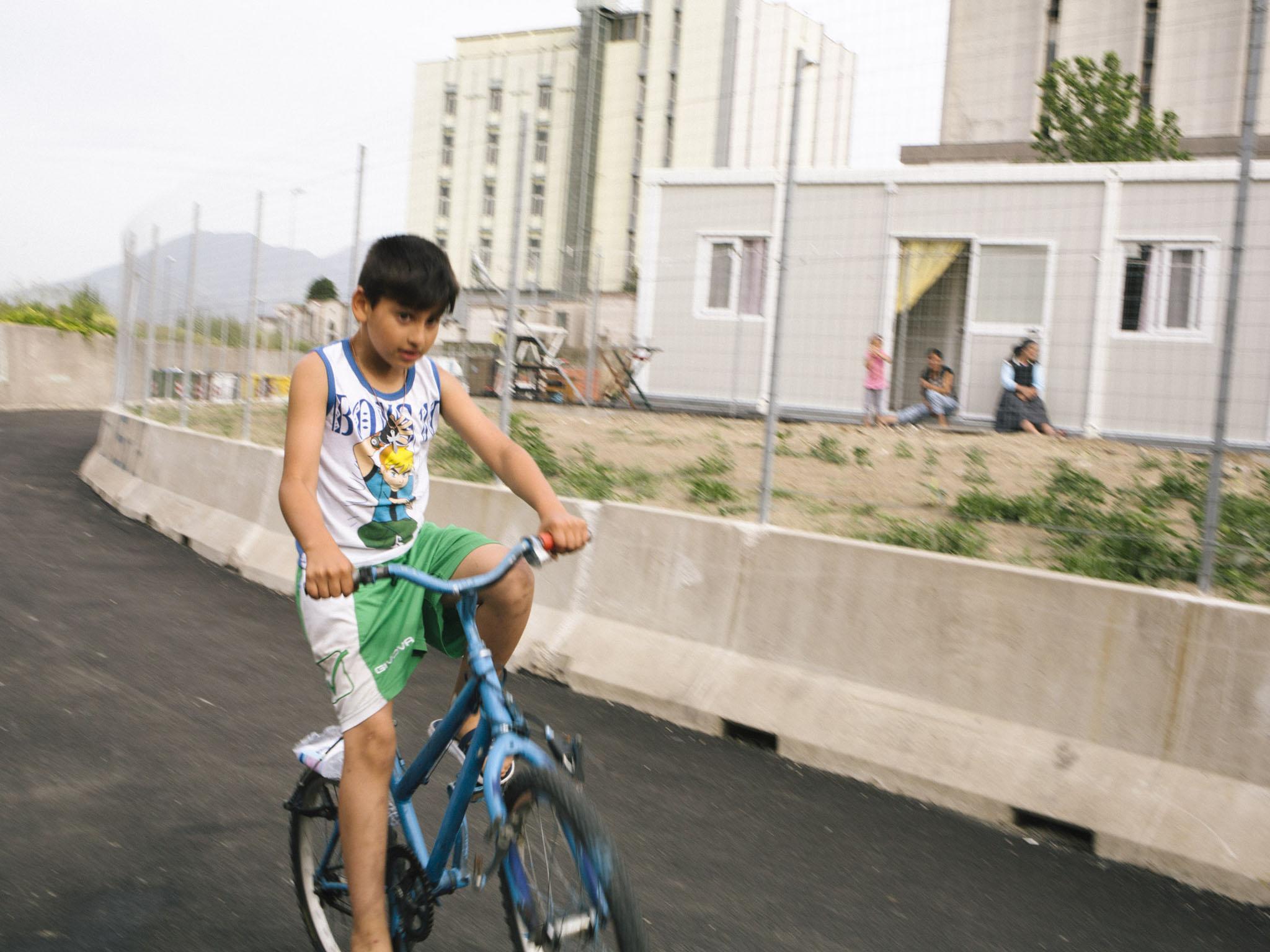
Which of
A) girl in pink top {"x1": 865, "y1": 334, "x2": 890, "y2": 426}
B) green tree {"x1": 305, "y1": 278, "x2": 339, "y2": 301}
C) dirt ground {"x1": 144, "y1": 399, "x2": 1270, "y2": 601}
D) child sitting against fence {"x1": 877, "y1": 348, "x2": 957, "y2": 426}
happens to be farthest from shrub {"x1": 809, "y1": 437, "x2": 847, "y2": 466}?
green tree {"x1": 305, "y1": 278, "x2": 339, "y2": 301}

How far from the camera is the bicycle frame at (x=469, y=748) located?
2648 millimetres

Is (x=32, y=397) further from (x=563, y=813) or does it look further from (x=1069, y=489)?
(x=563, y=813)

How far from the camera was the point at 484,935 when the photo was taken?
141 inches

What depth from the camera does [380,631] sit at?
121 inches

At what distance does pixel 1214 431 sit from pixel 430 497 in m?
5.28

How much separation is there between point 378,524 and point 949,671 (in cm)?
322

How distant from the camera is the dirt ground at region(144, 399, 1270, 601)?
7.47 m

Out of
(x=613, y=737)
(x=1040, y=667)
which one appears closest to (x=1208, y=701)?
(x=1040, y=667)

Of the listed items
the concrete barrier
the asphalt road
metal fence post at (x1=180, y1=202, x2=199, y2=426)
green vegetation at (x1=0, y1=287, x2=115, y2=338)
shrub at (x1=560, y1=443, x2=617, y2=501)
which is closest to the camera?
the asphalt road

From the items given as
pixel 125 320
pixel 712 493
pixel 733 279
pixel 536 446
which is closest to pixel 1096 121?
pixel 733 279

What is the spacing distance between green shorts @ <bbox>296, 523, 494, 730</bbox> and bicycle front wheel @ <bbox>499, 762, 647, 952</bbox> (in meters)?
0.54

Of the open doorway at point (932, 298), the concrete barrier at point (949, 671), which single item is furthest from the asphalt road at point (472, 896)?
the open doorway at point (932, 298)

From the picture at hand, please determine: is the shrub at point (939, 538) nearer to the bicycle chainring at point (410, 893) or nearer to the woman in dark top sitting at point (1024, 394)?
the bicycle chainring at point (410, 893)

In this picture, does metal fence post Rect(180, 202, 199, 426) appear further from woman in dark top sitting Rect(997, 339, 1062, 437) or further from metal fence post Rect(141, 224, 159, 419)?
→ woman in dark top sitting Rect(997, 339, 1062, 437)
